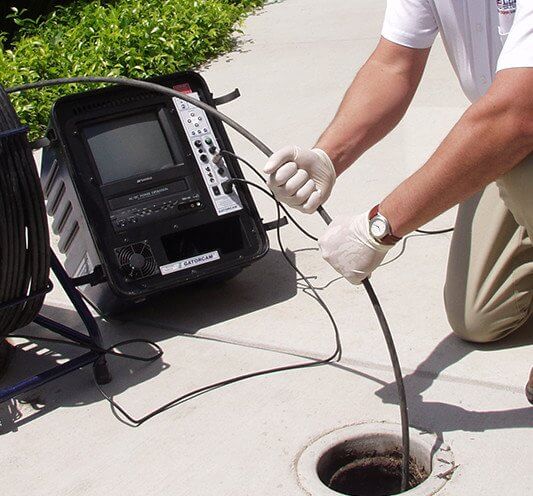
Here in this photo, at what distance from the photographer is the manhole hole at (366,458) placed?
2.83 meters

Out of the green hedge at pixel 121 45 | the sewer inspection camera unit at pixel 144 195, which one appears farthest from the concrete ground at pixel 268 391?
the green hedge at pixel 121 45

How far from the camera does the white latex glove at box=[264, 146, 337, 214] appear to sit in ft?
9.37

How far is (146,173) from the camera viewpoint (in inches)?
149

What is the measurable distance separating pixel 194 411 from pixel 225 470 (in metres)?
0.38

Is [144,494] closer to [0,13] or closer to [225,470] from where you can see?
[225,470]

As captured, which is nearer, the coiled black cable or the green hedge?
the coiled black cable

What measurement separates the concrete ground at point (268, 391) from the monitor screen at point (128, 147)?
56 cm

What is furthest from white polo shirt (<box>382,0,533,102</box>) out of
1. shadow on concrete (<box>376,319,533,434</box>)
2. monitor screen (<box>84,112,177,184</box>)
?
monitor screen (<box>84,112,177,184</box>)

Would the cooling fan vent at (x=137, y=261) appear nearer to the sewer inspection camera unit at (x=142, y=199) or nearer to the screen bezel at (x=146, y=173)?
the sewer inspection camera unit at (x=142, y=199)

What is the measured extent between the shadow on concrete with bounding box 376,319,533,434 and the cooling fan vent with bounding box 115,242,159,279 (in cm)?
103

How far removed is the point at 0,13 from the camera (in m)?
9.13

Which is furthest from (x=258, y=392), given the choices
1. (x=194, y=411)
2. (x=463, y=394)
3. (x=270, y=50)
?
(x=270, y=50)

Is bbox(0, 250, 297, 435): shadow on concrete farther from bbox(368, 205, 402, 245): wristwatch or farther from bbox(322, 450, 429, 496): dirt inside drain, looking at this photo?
bbox(368, 205, 402, 245): wristwatch

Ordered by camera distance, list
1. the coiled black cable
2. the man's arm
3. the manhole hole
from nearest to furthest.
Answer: the man's arm → the manhole hole → the coiled black cable
